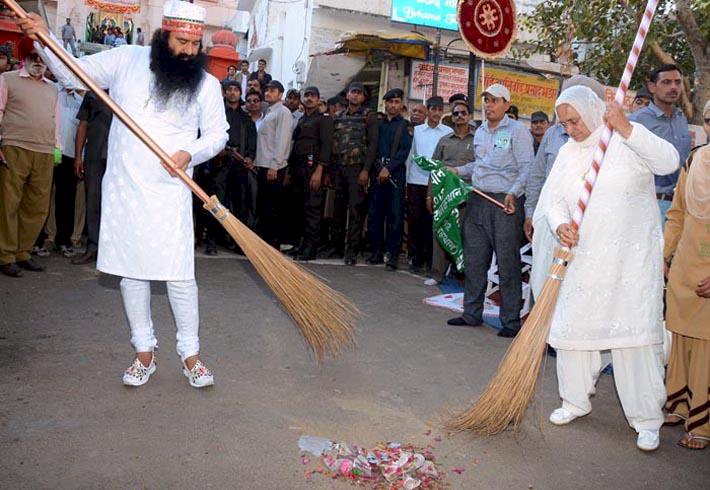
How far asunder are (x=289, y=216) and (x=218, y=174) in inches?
56.4

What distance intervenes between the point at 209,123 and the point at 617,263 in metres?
2.24

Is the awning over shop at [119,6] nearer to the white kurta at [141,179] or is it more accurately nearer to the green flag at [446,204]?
the green flag at [446,204]

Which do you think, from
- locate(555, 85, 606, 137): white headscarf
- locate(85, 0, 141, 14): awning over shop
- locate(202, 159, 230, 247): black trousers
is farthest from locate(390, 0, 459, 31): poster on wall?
locate(85, 0, 141, 14): awning over shop

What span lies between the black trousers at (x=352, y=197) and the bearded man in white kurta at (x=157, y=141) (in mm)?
4708

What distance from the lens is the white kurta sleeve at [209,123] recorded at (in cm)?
387

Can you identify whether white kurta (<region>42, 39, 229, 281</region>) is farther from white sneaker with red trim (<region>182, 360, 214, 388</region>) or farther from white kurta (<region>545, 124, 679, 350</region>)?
white kurta (<region>545, 124, 679, 350</region>)

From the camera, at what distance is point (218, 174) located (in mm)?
8477

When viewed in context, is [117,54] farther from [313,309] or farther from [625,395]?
[625,395]

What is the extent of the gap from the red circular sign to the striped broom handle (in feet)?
13.6

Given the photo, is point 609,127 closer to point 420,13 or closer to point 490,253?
point 490,253

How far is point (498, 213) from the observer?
5.85 metres

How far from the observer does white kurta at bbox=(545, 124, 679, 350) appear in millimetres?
3699

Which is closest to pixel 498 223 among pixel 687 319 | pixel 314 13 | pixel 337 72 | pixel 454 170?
pixel 454 170

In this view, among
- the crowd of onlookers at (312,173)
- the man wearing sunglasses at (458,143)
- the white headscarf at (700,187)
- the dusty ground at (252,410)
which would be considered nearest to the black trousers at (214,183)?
the crowd of onlookers at (312,173)
